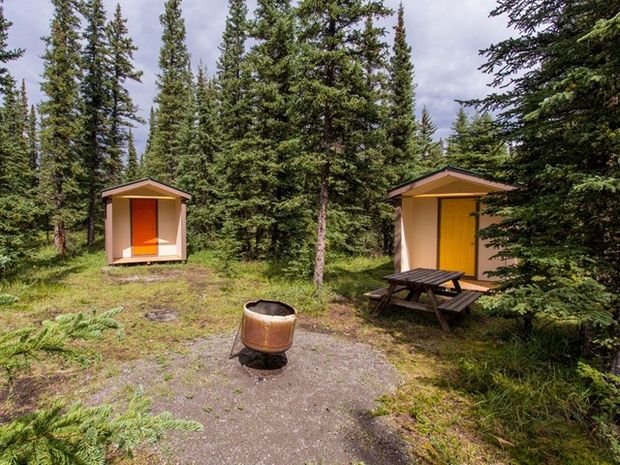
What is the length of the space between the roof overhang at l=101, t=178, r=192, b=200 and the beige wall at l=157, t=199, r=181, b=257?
883mm

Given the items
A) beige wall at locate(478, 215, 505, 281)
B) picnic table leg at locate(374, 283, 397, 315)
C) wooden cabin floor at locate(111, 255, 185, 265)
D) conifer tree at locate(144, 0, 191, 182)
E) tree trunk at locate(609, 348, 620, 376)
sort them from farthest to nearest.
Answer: conifer tree at locate(144, 0, 191, 182) → wooden cabin floor at locate(111, 255, 185, 265) → beige wall at locate(478, 215, 505, 281) → picnic table leg at locate(374, 283, 397, 315) → tree trunk at locate(609, 348, 620, 376)

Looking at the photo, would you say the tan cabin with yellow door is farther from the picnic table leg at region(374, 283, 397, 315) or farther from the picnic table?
the picnic table leg at region(374, 283, 397, 315)

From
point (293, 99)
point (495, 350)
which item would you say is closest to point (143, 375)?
point (495, 350)

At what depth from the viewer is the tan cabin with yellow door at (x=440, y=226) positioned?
8.85m

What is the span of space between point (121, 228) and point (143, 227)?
759 millimetres

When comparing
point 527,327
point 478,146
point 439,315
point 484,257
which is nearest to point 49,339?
point 478,146

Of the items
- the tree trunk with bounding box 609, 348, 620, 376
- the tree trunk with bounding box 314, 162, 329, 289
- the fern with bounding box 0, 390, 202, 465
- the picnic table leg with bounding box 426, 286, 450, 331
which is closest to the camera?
the fern with bounding box 0, 390, 202, 465

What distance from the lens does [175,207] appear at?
43.7 ft

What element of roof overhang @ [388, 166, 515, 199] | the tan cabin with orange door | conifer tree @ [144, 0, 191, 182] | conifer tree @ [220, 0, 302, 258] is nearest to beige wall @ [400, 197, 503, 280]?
roof overhang @ [388, 166, 515, 199]

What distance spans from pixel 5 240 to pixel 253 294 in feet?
19.1

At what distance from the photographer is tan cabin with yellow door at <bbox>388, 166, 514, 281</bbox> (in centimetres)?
885

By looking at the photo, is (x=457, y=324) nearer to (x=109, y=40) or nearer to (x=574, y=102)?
(x=574, y=102)

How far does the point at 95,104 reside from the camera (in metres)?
15.9

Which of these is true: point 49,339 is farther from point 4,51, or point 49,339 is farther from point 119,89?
point 119,89
